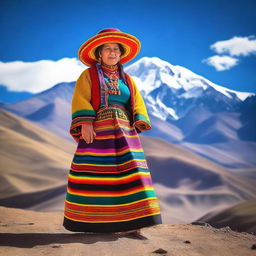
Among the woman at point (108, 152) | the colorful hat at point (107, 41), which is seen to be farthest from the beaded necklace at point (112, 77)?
the colorful hat at point (107, 41)

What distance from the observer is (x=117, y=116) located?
11.7ft

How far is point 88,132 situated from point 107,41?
0.94m

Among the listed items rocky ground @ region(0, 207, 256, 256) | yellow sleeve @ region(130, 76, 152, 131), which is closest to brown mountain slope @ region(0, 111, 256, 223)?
rocky ground @ region(0, 207, 256, 256)

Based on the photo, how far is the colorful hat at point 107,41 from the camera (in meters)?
3.61

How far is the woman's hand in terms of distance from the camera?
3432mm

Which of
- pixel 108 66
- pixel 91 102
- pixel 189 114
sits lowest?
pixel 91 102

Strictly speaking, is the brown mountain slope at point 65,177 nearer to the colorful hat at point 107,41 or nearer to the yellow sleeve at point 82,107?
the colorful hat at point 107,41

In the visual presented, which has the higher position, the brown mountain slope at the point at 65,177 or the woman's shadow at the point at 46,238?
the brown mountain slope at the point at 65,177

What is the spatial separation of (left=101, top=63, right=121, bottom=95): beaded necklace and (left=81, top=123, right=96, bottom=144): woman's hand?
0.43 metres

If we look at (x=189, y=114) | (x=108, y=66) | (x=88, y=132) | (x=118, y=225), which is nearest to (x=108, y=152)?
(x=88, y=132)

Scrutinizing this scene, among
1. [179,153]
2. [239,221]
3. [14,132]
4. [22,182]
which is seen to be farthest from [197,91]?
[239,221]

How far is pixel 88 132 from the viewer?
11.3 ft

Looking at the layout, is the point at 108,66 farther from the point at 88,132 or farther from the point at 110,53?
the point at 88,132

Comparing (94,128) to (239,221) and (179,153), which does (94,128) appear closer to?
(239,221)
